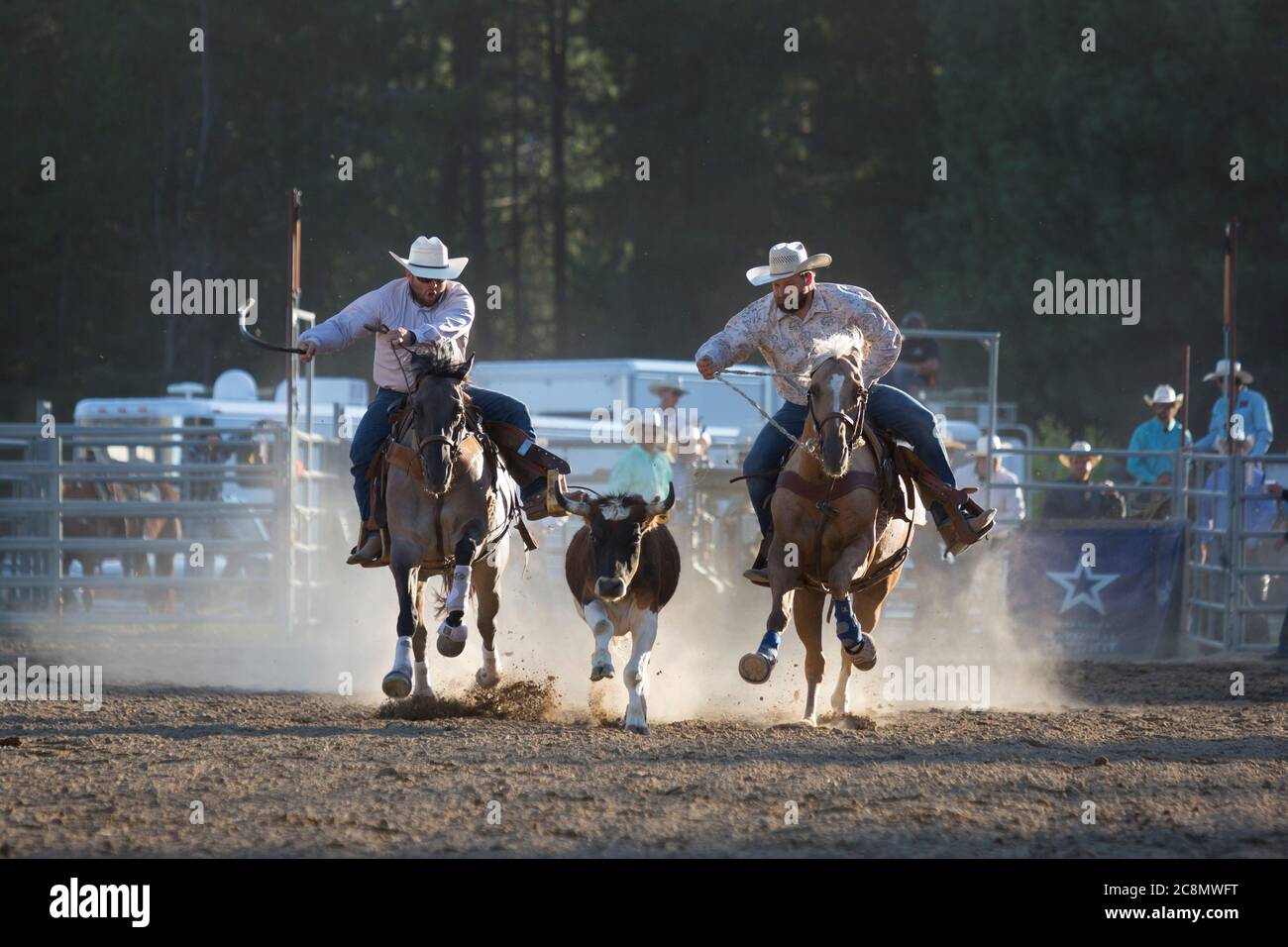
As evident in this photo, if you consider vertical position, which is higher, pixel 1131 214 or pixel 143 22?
pixel 143 22

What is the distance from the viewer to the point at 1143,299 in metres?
31.7

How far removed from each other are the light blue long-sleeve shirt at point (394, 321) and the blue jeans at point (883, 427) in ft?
5.54

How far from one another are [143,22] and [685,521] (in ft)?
79.0

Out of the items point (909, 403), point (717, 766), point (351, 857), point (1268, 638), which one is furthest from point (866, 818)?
point (1268, 638)

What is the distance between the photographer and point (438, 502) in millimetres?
9641

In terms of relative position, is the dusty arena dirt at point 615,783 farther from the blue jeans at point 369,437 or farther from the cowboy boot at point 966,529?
the blue jeans at point 369,437

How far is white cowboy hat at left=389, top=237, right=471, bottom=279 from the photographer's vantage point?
9.87m

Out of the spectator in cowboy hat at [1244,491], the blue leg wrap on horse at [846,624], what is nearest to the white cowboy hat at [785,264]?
the blue leg wrap on horse at [846,624]

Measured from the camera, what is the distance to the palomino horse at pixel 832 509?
8711 millimetres

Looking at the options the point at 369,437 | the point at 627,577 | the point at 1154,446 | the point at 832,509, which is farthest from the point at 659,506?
the point at 1154,446

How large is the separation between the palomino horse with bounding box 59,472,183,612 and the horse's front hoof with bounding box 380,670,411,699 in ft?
26.5

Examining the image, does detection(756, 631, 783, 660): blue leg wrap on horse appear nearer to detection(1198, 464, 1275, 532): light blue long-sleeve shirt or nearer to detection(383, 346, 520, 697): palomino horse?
detection(383, 346, 520, 697): palomino horse

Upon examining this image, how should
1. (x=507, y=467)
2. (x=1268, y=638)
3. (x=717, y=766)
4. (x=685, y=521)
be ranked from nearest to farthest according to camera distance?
(x=717, y=766), (x=507, y=467), (x=1268, y=638), (x=685, y=521)

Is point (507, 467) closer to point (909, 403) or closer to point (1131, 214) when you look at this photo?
point (909, 403)
